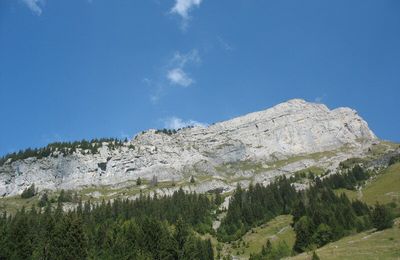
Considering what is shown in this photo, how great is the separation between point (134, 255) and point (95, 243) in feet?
88.2

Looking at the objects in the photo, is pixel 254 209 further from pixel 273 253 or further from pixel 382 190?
pixel 273 253

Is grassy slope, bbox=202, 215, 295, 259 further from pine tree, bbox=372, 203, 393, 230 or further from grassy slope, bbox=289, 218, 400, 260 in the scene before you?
grassy slope, bbox=289, 218, 400, 260

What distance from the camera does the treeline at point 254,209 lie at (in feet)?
510

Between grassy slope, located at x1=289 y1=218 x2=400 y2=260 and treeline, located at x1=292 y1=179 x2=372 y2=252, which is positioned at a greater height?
treeline, located at x1=292 y1=179 x2=372 y2=252

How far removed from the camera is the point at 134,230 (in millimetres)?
96000

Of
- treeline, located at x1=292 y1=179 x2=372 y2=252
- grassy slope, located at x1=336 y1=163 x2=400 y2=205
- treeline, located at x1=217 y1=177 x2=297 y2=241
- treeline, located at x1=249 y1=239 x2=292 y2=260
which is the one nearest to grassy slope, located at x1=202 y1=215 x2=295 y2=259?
treeline, located at x1=292 y1=179 x2=372 y2=252

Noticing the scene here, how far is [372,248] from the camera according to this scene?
237ft

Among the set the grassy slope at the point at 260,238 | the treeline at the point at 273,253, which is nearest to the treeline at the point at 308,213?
the grassy slope at the point at 260,238

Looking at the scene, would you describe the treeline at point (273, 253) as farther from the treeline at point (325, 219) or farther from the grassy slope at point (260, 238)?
the grassy slope at point (260, 238)

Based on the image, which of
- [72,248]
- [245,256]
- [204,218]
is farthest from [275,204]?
[72,248]

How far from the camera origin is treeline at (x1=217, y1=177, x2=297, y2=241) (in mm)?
155500

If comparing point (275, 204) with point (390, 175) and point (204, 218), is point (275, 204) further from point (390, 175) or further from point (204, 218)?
point (390, 175)

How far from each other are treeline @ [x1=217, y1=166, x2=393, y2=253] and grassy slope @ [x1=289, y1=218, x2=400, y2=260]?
811cm

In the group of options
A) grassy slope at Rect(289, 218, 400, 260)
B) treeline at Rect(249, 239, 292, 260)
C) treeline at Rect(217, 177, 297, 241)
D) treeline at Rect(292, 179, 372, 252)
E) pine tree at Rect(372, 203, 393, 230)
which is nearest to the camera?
grassy slope at Rect(289, 218, 400, 260)
